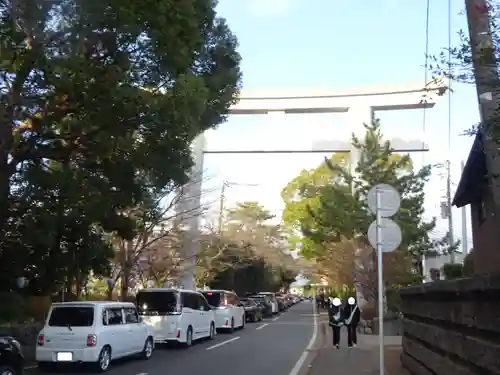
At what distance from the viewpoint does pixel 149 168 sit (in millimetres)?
14938

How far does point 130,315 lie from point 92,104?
5.61 m

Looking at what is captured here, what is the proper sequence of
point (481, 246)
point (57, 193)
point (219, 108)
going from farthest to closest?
point (481, 246) → point (219, 108) → point (57, 193)

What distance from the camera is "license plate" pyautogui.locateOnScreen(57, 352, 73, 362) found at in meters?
13.3

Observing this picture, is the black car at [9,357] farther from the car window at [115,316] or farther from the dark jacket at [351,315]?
the dark jacket at [351,315]

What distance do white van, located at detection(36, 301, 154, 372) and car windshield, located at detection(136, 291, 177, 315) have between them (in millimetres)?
4154

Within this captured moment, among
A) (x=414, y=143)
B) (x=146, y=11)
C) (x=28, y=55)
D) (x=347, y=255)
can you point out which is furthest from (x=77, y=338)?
(x=414, y=143)

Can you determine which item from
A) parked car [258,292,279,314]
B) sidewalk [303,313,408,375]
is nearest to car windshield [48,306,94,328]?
sidewalk [303,313,408,375]

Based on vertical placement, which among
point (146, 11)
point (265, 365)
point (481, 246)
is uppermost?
point (146, 11)

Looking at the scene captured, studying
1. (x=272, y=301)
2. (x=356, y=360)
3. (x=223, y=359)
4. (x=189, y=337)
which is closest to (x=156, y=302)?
(x=189, y=337)

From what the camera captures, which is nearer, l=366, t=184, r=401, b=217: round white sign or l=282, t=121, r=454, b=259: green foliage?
l=366, t=184, r=401, b=217: round white sign

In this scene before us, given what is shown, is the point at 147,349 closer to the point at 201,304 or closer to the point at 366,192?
the point at 201,304

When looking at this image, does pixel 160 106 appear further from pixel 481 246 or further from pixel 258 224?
pixel 258 224

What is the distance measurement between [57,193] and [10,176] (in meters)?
1.49

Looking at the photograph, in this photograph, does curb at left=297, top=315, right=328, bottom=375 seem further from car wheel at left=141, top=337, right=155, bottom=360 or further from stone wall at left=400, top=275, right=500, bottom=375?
car wheel at left=141, top=337, right=155, bottom=360
